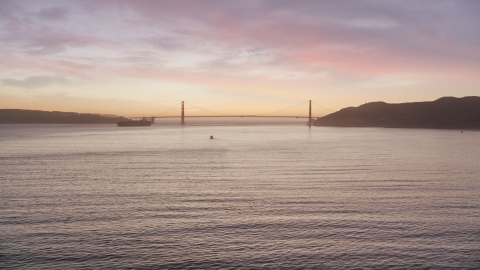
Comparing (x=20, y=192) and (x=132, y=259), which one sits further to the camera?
(x=20, y=192)

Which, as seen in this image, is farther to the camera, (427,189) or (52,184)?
(52,184)

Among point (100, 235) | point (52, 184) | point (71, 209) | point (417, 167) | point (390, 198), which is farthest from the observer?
point (417, 167)

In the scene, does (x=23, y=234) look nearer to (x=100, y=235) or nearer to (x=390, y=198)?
(x=100, y=235)

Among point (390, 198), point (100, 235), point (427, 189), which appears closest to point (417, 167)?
point (427, 189)

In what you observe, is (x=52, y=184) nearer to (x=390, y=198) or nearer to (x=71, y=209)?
(x=71, y=209)

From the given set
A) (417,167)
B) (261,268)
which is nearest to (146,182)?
(261,268)

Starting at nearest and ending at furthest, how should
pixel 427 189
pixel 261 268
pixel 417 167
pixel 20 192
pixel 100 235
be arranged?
pixel 261 268 → pixel 100 235 → pixel 20 192 → pixel 427 189 → pixel 417 167

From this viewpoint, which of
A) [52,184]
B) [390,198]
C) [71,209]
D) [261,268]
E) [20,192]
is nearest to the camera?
[261,268]

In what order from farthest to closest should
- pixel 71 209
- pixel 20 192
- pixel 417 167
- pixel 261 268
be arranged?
pixel 417 167 → pixel 20 192 → pixel 71 209 → pixel 261 268
